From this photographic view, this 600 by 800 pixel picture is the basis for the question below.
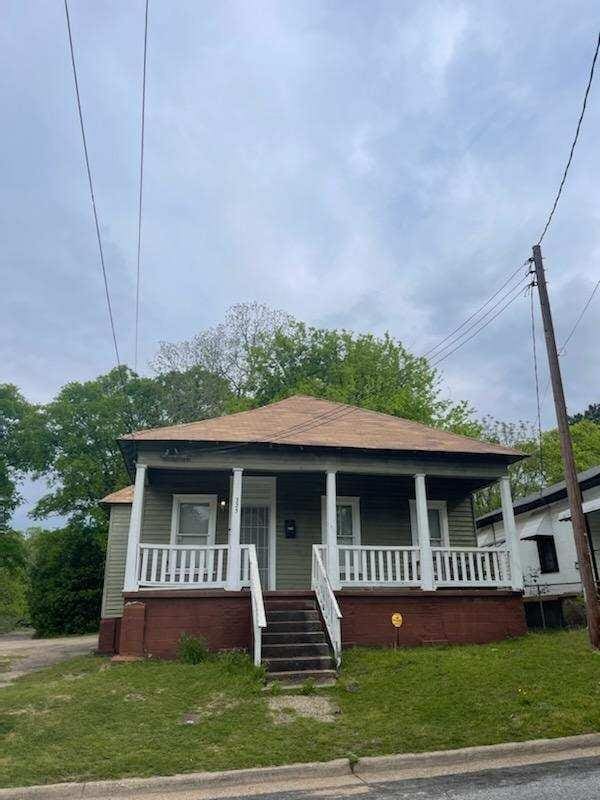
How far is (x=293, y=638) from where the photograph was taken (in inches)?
386

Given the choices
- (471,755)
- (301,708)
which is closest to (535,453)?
(301,708)

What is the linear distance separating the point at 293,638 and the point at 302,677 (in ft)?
3.48

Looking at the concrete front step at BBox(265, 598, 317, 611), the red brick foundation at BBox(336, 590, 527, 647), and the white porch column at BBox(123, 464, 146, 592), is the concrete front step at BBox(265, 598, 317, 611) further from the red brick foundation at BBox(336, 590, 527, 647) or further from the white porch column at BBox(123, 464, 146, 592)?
the white porch column at BBox(123, 464, 146, 592)

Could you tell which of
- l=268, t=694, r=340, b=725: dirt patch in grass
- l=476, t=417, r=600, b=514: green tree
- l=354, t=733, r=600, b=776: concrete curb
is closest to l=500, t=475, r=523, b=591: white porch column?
l=268, t=694, r=340, b=725: dirt patch in grass

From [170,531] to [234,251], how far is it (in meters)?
8.21

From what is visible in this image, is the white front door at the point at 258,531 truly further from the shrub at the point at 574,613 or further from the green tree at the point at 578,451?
the green tree at the point at 578,451

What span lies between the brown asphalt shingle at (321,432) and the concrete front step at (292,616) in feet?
A: 10.5

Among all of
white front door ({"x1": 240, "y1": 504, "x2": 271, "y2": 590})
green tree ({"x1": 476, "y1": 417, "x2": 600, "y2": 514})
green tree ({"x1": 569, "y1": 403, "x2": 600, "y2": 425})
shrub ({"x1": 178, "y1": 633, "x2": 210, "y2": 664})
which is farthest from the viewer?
green tree ({"x1": 569, "y1": 403, "x2": 600, "y2": 425})

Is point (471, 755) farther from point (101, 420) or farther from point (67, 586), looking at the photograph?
point (101, 420)

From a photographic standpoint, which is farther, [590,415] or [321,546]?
[590,415]

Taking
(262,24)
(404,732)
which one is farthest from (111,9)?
(404,732)

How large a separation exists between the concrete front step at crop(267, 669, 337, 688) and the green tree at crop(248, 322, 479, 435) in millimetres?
21800

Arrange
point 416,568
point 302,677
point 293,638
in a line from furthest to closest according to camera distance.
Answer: point 416,568
point 293,638
point 302,677

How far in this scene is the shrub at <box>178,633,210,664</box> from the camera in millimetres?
9930
